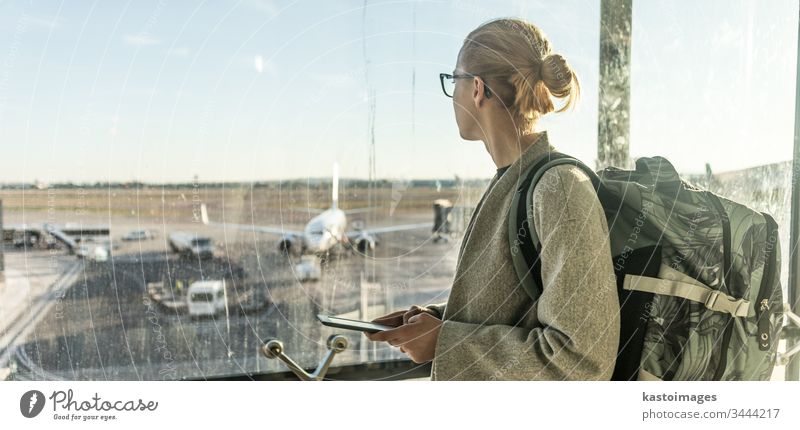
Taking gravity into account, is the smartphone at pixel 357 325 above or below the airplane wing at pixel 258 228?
below

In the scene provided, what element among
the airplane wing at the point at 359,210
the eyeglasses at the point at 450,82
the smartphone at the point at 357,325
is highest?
the eyeglasses at the point at 450,82

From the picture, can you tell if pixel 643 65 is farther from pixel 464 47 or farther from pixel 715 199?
pixel 464 47

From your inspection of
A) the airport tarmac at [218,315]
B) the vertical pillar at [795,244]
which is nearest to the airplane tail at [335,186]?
the airport tarmac at [218,315]

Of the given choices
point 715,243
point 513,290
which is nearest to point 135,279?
point 513,290

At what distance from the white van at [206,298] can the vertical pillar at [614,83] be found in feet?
2.41

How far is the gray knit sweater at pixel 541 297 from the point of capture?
65 cm

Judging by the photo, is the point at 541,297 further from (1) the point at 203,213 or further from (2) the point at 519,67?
(1) the point at 203,213

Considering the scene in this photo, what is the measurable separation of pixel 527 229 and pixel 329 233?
571mm

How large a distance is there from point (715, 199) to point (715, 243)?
60mm
